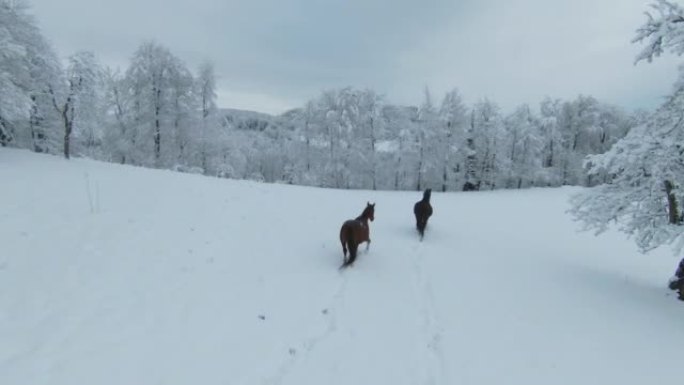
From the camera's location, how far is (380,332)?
7215mm

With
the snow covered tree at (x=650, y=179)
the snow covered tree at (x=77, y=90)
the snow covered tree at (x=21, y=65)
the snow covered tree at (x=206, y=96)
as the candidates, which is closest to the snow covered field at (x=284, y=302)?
the snow covered tree at (x=650, y=179)

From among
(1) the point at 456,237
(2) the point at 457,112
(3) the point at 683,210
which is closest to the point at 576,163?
(2) the point at 457,112

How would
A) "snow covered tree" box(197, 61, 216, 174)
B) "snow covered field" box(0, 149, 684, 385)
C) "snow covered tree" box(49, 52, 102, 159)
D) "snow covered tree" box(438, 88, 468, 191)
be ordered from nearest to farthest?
"snow covered field" box(0, 149, 684, 385), "snow covered tree" box(49, 52, 102, 159), "snow covered tree" box(197, 61, 216, 174), "snow covered tree" box(438, 88, 468, 191)

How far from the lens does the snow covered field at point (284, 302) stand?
229 inches

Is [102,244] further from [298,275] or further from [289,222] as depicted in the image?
[289,222]

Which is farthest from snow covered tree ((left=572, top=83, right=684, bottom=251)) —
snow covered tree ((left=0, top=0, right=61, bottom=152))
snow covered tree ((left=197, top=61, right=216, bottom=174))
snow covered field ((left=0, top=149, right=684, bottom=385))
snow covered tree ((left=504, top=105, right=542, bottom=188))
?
snow covered tree ((left=504, top=105, right=542, bottom=188))

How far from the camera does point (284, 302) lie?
8023 mm

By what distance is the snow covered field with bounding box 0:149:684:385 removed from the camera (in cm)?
582

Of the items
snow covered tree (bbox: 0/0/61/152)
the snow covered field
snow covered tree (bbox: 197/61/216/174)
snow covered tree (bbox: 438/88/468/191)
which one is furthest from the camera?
snow covered tree (bbox: 438/88/468/191)

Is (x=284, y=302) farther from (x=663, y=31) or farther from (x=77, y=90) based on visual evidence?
(x=77, y=90)

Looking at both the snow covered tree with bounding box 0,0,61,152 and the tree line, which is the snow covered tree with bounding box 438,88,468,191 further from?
the snow covered tree with bounding box 0,0,61,152

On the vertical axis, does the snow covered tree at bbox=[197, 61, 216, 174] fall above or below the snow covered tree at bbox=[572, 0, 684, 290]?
above

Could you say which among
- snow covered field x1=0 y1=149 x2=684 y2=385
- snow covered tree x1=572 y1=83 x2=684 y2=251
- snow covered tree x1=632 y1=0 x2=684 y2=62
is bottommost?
snow covered field x1=0 y1=149 x2=684 y2=385

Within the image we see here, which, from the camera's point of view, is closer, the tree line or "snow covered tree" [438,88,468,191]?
the tree line
